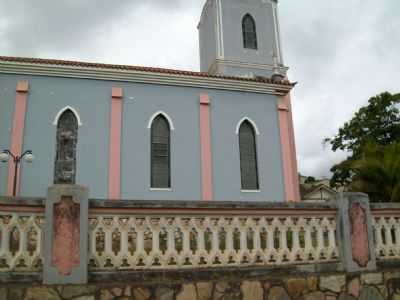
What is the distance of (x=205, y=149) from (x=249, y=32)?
11501 millimetres

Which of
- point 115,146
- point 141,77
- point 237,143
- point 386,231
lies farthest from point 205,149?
point 386,231

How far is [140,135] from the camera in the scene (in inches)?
579

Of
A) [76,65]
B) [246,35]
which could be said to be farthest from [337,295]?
[246,35]

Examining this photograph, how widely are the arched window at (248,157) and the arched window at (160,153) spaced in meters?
2.89

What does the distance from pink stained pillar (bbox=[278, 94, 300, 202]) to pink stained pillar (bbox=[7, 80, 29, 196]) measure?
31.5 ft

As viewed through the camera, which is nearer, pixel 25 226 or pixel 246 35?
pixel 25 226

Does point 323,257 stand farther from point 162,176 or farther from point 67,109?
point 67,109

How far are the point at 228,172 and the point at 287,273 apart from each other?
408 inches

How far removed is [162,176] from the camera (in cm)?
1474

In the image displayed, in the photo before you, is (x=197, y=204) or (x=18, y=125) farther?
(x=18, y=125)

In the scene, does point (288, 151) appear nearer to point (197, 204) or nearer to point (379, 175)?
point (379, 175)

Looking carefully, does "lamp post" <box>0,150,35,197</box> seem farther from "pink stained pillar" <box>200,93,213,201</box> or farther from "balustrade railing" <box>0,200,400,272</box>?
"balustrade railing" <box>0,200,400,272</box>

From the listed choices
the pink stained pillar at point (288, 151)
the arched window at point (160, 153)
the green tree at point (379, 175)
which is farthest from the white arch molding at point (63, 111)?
the green tree at point (379, 175)

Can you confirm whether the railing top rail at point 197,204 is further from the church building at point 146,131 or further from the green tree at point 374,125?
the green tree at point 374,125
